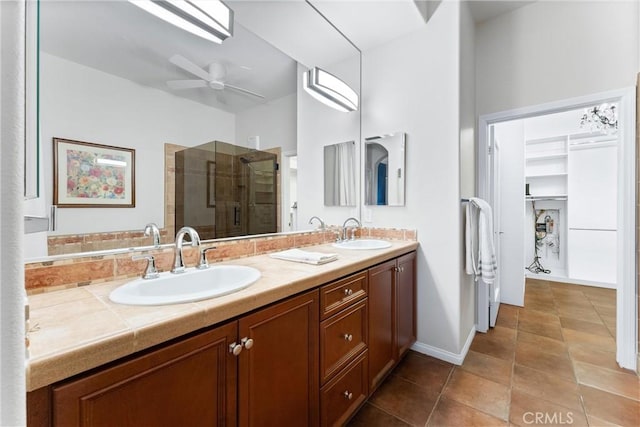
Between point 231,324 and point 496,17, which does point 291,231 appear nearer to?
point 231,324

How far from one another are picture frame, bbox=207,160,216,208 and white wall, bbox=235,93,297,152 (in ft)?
0.68

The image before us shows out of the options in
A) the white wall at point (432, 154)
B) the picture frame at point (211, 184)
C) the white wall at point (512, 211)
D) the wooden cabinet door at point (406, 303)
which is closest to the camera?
the picture frame at point (211, 184)

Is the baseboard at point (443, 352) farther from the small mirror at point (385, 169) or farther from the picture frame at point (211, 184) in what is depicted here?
the picture frame at point (211, 184)

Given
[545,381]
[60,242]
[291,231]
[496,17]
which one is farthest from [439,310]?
[496,17]

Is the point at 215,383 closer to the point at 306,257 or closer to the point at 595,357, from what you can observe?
the point at 306,257

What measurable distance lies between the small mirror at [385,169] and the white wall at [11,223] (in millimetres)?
2239

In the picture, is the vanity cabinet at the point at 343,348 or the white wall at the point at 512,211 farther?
the white wall at the point at 512,211

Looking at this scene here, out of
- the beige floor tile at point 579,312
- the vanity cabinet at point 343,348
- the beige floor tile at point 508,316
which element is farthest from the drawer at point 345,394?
the beige floor tile at point 579,312

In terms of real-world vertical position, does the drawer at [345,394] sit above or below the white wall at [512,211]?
below

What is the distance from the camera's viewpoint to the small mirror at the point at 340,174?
8.11 ft

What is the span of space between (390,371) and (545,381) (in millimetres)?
1012

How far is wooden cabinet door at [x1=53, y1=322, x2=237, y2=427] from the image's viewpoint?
0.58 m

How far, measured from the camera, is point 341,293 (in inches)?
53.8

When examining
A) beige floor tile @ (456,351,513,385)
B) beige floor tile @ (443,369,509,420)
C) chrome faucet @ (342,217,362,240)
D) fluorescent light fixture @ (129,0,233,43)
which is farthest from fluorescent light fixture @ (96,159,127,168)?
beige floor tile @ (456,351,513,385)
